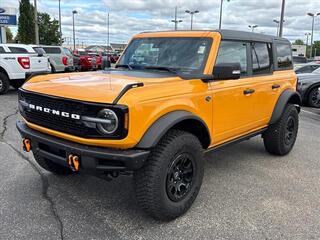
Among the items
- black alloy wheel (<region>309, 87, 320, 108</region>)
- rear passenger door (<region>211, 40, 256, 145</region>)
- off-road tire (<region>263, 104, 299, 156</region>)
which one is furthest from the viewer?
black alloy wheel (<region>309, 87, 320, 108</region>)

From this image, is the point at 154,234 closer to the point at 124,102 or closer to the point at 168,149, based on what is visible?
the point at 168,149

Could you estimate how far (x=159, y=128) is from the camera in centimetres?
335

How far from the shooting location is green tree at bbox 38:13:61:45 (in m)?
53.7

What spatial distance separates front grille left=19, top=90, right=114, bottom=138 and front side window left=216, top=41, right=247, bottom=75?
1800mm

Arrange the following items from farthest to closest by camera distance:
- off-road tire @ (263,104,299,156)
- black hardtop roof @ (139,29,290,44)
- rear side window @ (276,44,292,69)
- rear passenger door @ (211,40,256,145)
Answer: rear side window @ (276,44,292,69) < off-road tire @ (263,104,299,156) < black hardtop roof @ (139,29,290,44) < rear passenger door @ (211,40,256,145)

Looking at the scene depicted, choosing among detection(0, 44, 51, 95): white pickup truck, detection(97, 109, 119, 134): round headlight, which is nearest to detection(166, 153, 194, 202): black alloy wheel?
detection(97, 109, 119, 134): round headlight

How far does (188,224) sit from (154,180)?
631 mm

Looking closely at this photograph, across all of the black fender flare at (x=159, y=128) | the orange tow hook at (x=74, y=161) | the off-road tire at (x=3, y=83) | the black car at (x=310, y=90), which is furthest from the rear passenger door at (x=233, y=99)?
the off-road tire at (x=3, y=83)

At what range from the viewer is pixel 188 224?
11.9 ft

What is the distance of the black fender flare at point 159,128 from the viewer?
3246 mm

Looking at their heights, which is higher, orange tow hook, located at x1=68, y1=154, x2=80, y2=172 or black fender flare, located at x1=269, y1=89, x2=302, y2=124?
black fender flare, located at x1=269, y1=89, x2=302, y2=124

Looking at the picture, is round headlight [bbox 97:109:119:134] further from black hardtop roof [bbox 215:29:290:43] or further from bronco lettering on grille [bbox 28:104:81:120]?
black hardtop roof [bbox 215:29:290:43]

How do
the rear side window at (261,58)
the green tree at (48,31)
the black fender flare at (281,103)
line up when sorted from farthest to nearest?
the green tree at (48,31)
the black fender flare at (281,103)
the rear side window at (261,58)

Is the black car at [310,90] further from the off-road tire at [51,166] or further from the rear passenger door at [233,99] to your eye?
the off-road tire at [51,166]
